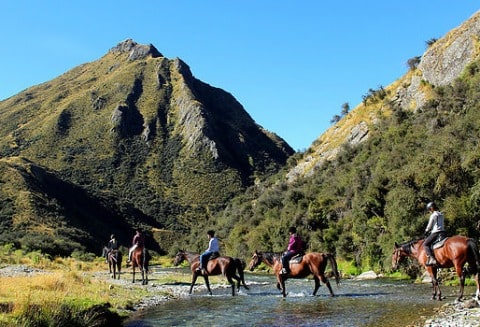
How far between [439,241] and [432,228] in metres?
0.63

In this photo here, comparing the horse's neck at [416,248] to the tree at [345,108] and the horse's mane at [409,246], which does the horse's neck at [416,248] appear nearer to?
the horse's mane at [409,246]

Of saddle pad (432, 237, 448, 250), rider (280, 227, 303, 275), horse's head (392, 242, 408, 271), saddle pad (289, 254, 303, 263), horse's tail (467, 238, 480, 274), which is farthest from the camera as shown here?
rider (280, 227, 303, 275)

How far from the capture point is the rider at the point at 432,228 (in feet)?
62.2

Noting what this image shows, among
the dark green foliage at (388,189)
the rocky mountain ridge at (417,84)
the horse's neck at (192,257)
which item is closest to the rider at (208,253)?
the horse's neck at (192,257)

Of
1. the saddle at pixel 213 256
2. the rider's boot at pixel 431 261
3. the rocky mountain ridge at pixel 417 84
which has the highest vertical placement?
the rocky mountain ridge at pixel 417 84

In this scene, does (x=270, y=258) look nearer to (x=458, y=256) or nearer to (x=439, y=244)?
(x=439, y=244)

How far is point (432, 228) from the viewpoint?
19.5 metres

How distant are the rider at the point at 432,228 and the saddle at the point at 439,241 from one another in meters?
0.09

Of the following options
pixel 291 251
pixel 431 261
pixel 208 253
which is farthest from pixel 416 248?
pixel 208 253

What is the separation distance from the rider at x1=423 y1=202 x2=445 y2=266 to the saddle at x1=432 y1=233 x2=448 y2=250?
95 millimetres

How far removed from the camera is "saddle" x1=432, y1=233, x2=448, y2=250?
1897 cm

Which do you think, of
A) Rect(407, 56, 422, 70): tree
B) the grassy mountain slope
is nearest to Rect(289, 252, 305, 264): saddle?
Rect(407, 56, 422, 70): tree

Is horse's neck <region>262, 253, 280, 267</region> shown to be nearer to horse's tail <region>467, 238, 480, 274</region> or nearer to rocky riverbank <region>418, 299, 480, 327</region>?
rocky riverbank <region>418, 299, 480, 327</region>

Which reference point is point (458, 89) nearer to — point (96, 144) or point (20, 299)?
point (20, 299)
